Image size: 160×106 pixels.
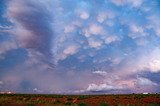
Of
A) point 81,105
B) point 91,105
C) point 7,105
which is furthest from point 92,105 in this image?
point 7,105

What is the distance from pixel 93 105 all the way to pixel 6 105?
12.1 meters

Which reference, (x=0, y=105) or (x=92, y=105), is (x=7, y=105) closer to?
(x=0, y=105)

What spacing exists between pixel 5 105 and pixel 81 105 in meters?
7.73

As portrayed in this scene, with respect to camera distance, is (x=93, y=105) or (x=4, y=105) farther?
(x=93, y=105)

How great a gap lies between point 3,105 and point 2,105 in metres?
0.09

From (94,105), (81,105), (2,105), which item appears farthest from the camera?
(94,105)

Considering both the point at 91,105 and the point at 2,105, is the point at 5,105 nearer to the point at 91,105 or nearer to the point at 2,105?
the point at 2,105

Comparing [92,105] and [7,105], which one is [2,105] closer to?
[7,105]

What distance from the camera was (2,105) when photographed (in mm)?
28797

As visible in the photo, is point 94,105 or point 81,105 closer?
point 81,105

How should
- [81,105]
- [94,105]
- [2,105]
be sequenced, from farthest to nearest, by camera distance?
[94,105] → [81,105] → [2,105]

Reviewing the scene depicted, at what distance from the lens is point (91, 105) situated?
37.8 m

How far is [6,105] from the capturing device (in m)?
29.4

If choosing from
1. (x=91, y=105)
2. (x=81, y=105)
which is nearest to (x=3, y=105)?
(x=81, y=105)
